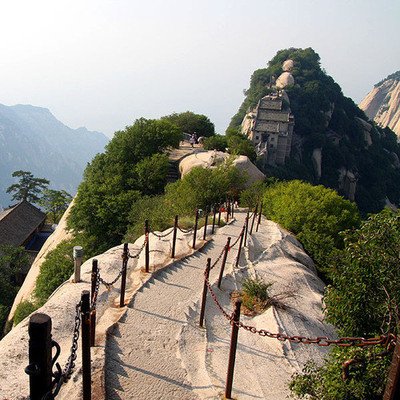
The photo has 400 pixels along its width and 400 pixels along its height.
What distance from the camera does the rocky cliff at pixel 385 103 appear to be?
124 meters

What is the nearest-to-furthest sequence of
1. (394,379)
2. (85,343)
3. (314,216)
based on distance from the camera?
(394,379) → (85,343) → (314,216)

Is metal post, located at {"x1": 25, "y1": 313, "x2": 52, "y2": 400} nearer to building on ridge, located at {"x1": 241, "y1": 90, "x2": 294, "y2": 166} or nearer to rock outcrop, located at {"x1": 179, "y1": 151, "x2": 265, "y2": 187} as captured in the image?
rock outcrop, located at {"x1": 179, "y1": 151, "x2": 265, "y2": 187}

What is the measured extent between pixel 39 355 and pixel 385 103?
16024 cm

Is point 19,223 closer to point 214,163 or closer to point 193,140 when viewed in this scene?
point 193,140

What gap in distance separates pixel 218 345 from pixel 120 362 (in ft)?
7.58

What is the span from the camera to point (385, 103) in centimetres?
13800

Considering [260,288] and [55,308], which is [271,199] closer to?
[260,288]

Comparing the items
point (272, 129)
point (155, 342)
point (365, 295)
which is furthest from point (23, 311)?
point (272, 129)

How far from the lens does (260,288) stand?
9812mm

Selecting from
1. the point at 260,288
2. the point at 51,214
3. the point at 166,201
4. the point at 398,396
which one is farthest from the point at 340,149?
the point at 398,396

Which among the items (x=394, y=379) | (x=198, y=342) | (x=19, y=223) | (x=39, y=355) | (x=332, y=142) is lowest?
(x=19, y=223)

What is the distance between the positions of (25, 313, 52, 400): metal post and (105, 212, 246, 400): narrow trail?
92.1 inches

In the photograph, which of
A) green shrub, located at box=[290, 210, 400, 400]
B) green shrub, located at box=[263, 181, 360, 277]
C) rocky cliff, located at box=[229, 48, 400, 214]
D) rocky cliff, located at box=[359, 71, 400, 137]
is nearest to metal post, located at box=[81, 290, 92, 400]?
green shrub, located at box=[290, 210, 400, 400]

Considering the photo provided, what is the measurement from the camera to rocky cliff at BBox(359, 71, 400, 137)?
124 meters
